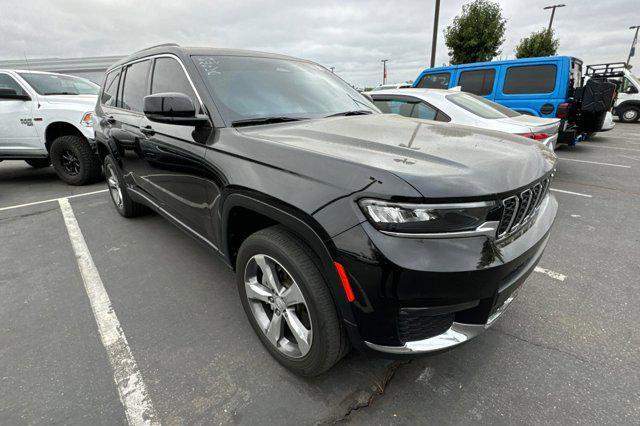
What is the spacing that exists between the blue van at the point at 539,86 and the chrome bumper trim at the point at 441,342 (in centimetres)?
634

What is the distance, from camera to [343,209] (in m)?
1.35

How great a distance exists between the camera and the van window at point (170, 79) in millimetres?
2283

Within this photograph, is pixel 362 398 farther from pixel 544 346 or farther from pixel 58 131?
pixel 58 131

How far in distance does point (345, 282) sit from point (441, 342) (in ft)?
1.58

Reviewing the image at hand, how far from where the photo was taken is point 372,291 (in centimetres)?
131

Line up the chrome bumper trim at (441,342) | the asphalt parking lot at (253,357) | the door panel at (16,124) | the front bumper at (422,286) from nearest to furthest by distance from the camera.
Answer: the front bumper at (422,286) → the chrome bumper trim at (441,342) → the asphalt parking lot at (253,357) → the door panel at (16,124)

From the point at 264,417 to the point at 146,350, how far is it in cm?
91

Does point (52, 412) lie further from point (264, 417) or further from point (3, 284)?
point (3, 284)

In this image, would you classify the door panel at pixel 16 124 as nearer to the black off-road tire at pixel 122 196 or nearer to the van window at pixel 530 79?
the black off-road tire at pixel 122 196

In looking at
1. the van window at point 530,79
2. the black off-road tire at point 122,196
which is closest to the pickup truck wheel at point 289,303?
the black off-road tire at point 122,196

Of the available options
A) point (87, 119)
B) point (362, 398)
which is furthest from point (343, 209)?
point (87, 119)

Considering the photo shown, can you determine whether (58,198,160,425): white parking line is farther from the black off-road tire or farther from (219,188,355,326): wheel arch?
(219,188,355,326): wheel arch

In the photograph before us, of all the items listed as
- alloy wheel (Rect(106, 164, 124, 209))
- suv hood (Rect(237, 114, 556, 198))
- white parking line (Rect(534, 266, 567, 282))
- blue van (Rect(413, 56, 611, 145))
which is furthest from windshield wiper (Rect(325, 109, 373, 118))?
blue van (Rect(413, 56, 611, 145))

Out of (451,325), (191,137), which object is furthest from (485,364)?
(191,137)
